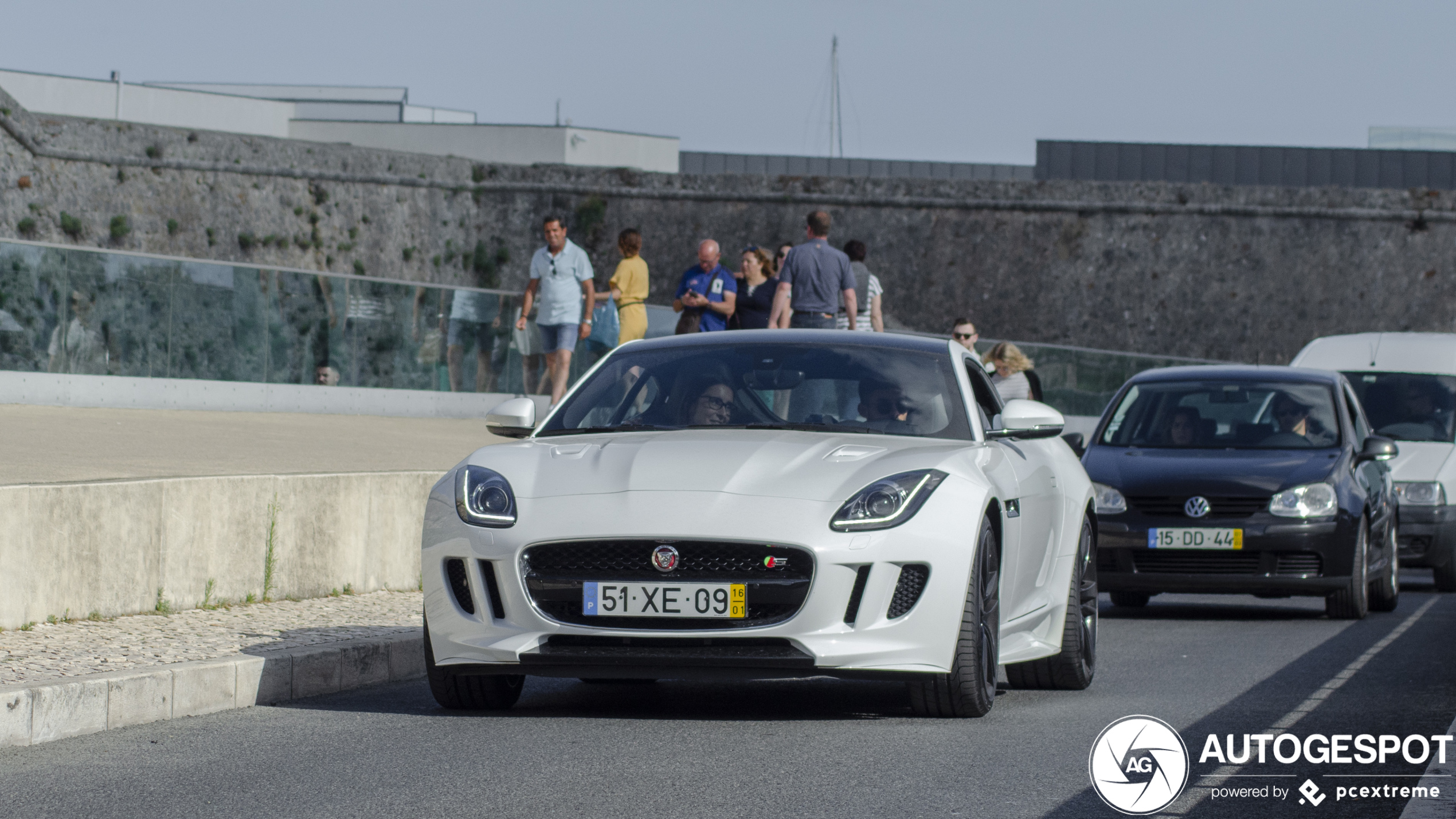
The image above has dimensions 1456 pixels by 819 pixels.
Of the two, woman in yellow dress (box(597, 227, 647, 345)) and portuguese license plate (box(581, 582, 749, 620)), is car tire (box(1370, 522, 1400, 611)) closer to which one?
portuguese license plate (box(581, 582, 749, 620))

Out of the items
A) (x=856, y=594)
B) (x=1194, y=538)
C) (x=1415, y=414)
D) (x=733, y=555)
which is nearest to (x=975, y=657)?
(x=856, y=594)

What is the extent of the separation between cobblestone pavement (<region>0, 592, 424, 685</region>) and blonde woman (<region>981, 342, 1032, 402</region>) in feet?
23.2

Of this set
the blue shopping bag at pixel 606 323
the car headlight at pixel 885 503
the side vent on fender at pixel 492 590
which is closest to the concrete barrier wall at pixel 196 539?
the side vent on fender at pixel 492 590

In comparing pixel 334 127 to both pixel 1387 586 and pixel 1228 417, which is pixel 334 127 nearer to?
pixel 1228 417

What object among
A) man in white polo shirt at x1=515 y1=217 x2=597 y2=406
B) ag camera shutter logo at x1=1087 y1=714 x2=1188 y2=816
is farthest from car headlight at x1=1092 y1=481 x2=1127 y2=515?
man in white polo shirt at x1=515 y1=217 x2=597 y2=406

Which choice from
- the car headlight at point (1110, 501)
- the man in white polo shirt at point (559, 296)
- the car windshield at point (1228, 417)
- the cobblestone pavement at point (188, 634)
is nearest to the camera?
the cobblestone pavement at point (188, 634)

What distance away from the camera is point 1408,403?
15930 millimetres

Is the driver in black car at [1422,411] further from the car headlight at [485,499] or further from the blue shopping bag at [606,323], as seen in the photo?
the car headlight at [485,499]

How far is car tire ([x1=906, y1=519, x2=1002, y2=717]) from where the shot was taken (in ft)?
22.0

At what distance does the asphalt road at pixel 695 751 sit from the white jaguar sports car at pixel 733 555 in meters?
0.26

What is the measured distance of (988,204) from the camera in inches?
2083

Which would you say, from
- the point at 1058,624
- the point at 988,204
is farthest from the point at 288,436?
the point at 988,204

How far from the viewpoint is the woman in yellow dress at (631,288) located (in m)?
18.3

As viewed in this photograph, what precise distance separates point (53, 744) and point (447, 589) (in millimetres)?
1328
